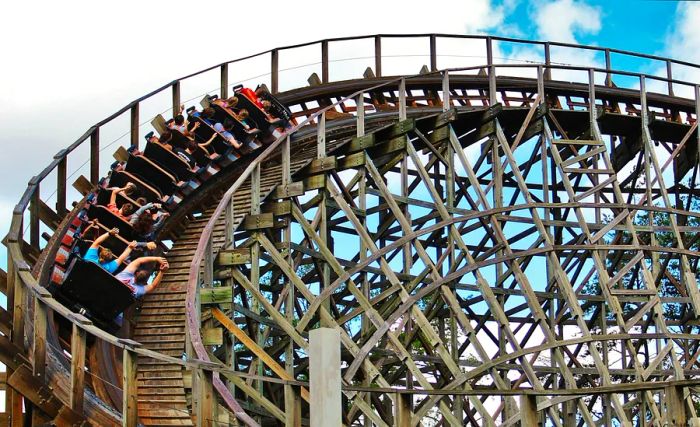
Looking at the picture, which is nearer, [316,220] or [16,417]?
[16,417]

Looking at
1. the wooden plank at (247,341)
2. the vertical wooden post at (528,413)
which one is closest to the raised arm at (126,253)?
the wooden plank at (247,341)

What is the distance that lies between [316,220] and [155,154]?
7.07 feet

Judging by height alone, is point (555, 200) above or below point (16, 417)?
above

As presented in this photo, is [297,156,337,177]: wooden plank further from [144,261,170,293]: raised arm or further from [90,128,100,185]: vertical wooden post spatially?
[144,261,170,293]: raised arm

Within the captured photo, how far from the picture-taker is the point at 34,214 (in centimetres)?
1358

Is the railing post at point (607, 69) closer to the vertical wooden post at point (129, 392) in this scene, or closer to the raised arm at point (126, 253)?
the raised arm at point (126, 253)

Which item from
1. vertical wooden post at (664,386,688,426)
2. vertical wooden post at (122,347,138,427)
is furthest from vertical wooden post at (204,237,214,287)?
vertical wooden post at (664,386,688,426)

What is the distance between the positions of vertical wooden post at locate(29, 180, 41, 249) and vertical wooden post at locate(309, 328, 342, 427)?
7.98m

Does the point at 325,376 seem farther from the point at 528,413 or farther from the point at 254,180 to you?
the point at 254,180

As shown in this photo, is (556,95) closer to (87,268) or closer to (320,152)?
(320,152)

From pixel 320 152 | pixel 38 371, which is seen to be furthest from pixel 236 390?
pixel 38 371

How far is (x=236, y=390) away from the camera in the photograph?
14.6 metres

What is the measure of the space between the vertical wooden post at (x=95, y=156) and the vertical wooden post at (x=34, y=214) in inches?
63.8

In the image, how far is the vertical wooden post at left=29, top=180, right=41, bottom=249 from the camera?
13.4 metres
